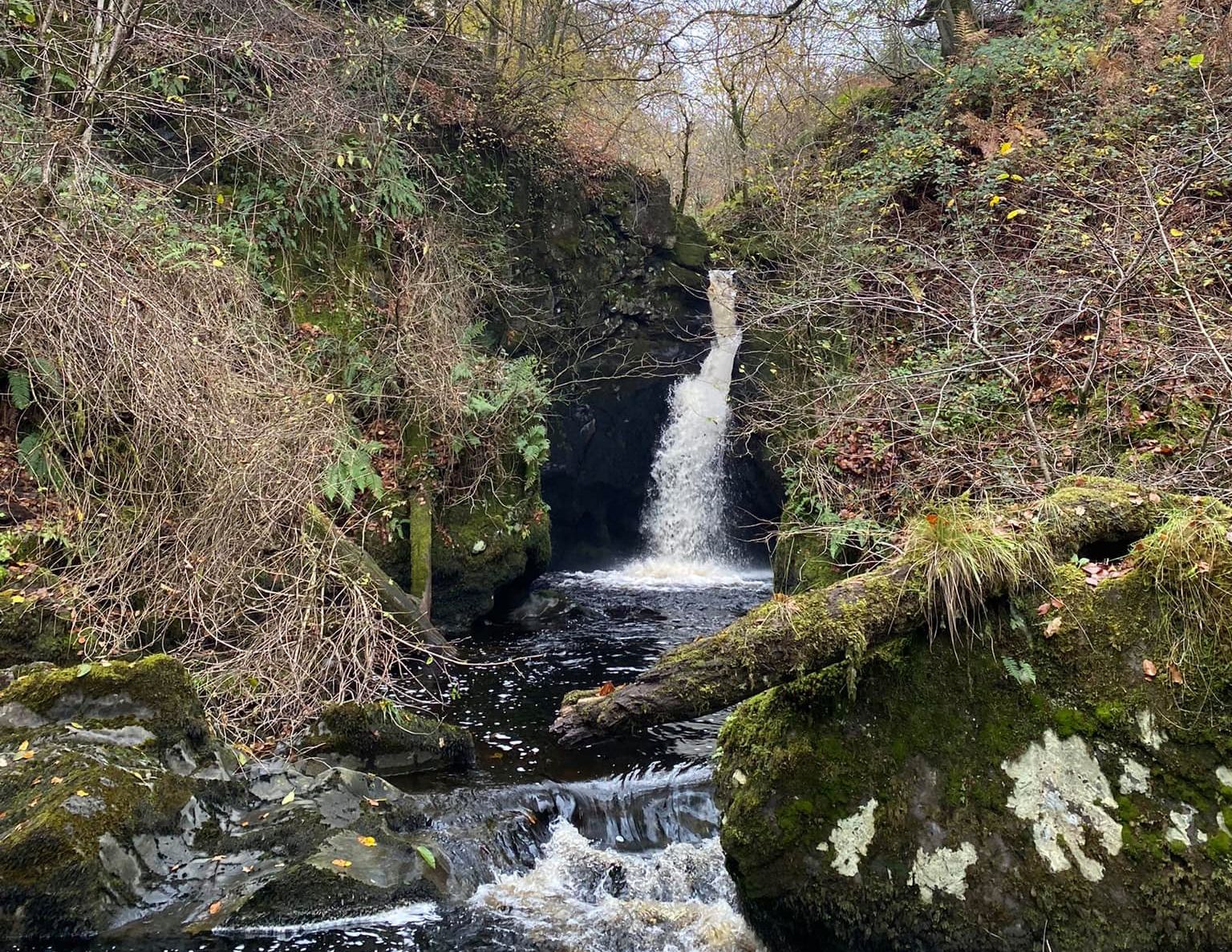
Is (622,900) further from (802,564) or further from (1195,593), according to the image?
(802,564)

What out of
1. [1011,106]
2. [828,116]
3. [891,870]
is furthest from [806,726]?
[828,116]

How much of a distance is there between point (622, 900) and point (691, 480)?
399 inches

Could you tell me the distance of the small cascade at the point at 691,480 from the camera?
45.3 ft

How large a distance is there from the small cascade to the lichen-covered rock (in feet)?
34.5

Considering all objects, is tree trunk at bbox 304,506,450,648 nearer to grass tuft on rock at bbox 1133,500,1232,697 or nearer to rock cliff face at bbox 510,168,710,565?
grass tuft on rock at bbox 1133,500,1232,697

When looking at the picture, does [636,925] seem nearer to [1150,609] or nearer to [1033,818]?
[1033,818]

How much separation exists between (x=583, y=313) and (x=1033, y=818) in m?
11.6

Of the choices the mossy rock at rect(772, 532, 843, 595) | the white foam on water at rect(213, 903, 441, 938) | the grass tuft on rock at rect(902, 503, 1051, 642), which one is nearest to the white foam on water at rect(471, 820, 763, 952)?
the white foam on water at rect(213, 903, 441, 938)

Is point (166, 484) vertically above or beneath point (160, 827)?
above

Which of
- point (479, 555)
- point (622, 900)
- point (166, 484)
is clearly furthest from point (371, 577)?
point (622, 900)

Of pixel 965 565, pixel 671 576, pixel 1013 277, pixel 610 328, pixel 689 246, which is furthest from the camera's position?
pixel 689 246

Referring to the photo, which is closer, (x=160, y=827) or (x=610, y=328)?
(x=160, y=827)

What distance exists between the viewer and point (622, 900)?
426 cm

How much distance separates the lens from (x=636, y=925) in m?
4.00
